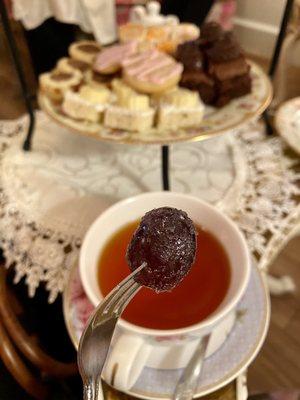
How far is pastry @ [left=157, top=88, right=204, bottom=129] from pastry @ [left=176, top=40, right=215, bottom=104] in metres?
0.04

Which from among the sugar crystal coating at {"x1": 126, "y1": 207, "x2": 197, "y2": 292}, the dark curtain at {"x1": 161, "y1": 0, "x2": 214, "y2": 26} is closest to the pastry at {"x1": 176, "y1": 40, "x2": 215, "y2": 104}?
the sugar crystal coating at {"x1": 126, "y1": 207, "x2": 197, "y2": 292}

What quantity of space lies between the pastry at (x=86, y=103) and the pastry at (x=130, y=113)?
2 cm

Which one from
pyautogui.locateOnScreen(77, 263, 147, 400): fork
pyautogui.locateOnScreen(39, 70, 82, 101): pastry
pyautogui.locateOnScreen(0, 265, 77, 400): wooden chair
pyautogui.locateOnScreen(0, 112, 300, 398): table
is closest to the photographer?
pyautogui.locateOnScreen(77, 263, 147, 400): fork

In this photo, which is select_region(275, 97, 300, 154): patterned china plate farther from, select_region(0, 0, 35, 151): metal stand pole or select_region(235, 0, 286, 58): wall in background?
select_region(235, 0, 286, 58): wall in background

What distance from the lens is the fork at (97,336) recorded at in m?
0.21

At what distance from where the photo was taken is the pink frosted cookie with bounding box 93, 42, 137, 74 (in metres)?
0.81

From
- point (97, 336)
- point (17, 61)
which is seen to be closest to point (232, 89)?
point (17, 61)

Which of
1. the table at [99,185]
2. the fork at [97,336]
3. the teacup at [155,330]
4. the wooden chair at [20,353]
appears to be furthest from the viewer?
the table at [99,185]

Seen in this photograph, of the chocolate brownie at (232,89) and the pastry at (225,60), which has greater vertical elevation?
the pastry at (225,60)

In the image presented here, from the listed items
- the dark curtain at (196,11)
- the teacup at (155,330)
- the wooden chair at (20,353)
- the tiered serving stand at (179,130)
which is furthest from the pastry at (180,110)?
the dark curtain at (196,11)

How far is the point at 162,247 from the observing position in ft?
0.73

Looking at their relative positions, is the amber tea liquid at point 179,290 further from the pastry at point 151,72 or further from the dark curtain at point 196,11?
the dark curtain at point 196,11

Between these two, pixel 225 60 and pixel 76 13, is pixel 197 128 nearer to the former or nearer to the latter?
pixel 225 60

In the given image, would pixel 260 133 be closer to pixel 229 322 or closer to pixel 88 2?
pixel 229 322
